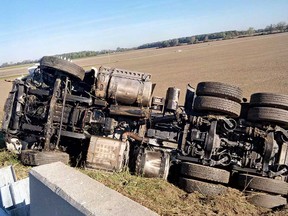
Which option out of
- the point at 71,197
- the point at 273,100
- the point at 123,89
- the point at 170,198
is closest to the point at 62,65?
the point at 123,89

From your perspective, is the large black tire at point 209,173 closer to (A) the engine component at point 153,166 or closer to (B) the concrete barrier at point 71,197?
(A) the engine component at point 153,166

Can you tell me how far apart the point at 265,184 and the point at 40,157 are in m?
3.47

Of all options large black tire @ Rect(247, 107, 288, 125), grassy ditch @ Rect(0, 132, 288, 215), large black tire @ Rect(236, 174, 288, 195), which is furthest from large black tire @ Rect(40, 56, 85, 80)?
large black tire @ Rect(236, 174, 288, 195)

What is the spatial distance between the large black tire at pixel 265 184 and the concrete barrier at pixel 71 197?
9.54 ft

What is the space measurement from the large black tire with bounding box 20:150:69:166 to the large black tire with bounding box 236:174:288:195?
2923mm

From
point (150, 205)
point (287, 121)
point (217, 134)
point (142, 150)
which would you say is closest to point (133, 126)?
point (142, 150)

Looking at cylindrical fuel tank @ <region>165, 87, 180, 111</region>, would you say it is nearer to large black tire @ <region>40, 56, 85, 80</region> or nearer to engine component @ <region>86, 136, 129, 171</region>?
engine component @ <region>86, 136, 129, 171</region>

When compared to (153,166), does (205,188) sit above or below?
below

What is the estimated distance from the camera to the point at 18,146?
21.8 feet

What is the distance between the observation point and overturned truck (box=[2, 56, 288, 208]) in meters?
5.26

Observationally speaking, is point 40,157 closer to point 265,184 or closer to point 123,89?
point 123,89

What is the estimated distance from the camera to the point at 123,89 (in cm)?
630

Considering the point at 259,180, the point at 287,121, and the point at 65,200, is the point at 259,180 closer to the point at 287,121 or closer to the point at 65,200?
the point at 287,121

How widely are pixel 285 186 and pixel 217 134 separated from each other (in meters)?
1.21
